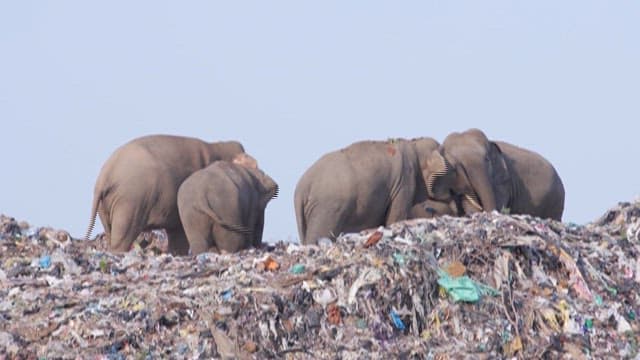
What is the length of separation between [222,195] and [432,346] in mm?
6438

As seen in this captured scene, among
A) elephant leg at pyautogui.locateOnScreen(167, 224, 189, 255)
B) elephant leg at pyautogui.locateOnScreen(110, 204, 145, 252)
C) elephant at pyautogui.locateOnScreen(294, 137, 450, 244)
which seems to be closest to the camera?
elephant at pyautogui.locateOnScreen(294, 137, 450, 244)

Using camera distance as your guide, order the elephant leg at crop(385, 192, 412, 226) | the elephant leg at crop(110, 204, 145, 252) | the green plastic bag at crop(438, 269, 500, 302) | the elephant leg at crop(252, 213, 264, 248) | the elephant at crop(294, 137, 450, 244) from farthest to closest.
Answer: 1. the elephant leg at crop(110, 204, 145, 252)
2. the elephant leg at crop(385, 192, 412, 226)
3. the elephant at crop(294, 137, 450, 244)
4. the elephant leg at crop(252, 213, 264, 248)
5. the green plastic bag at crop(438, 269, 500, 302)

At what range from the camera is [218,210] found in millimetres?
20766

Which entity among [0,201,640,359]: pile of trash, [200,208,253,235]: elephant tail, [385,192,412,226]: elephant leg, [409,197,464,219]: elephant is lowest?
[409,197,464,219]: elephant

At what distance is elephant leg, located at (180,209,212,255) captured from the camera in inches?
816

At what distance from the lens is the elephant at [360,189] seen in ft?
71.4

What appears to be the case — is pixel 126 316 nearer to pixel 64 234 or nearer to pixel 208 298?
pixel 208 298

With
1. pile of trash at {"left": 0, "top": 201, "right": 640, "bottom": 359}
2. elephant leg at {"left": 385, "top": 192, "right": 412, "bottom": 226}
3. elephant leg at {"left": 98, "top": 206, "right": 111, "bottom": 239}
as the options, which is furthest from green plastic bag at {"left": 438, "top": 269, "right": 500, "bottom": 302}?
elephant leg at {"left": 98, "top": 206, "right": 111, "bottom": 239}

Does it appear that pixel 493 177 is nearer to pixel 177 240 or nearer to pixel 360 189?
pixel 360 189

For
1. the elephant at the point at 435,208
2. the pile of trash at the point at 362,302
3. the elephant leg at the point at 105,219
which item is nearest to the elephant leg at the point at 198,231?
the elephant leg at the point at 105,219

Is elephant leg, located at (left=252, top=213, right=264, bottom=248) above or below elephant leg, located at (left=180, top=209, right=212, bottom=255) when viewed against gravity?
below

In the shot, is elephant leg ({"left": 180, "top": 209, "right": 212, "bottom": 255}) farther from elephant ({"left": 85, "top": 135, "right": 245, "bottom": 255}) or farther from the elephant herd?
elephant ({"left": 85, "top": 135, "right": 245, "bottom": 255})

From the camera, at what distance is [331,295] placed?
1510 cm

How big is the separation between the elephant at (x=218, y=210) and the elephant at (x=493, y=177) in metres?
2.28
